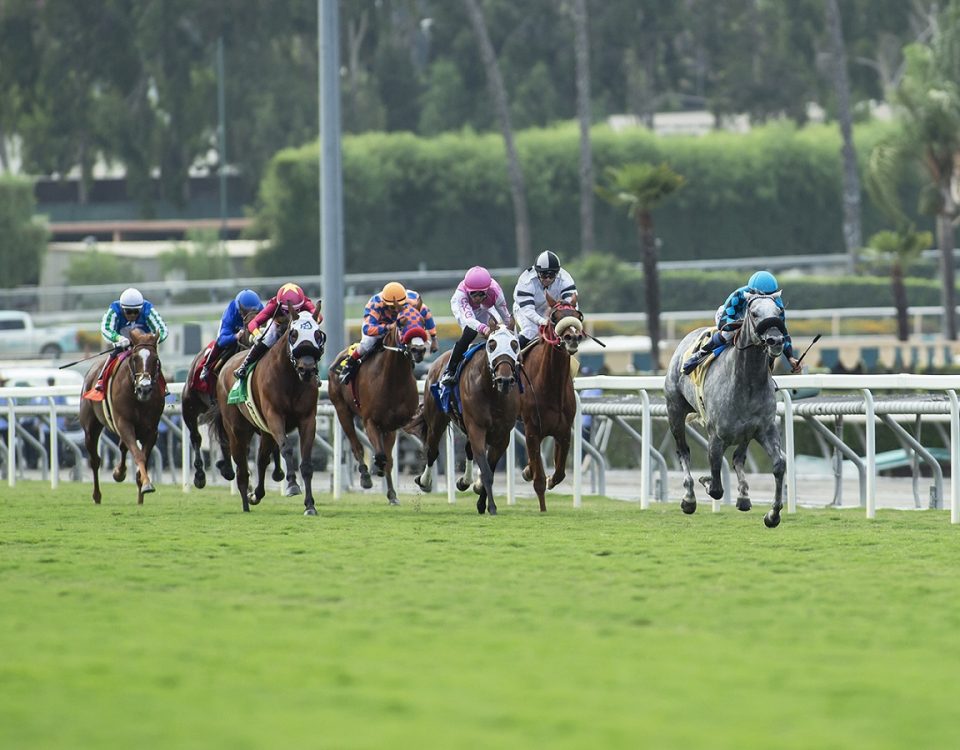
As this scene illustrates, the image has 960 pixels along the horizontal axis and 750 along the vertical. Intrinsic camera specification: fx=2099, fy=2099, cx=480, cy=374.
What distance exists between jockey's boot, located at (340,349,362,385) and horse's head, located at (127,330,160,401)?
122cm

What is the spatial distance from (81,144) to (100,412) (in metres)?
48.7

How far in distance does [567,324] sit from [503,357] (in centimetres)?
42

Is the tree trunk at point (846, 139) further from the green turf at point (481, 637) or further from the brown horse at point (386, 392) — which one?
the green turf at point (481, 637)

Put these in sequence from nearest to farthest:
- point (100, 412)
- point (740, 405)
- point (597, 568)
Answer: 1. point (597, 568)
2. point (740, 405)
3. point (100, 412)

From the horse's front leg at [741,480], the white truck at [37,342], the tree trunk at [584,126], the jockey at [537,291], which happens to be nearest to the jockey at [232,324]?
the jockey at [537,291]

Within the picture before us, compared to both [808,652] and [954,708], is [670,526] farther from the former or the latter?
[954,708]

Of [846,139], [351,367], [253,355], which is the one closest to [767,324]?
[253,355]

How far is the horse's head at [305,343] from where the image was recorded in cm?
1237

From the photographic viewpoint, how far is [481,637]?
254 inches

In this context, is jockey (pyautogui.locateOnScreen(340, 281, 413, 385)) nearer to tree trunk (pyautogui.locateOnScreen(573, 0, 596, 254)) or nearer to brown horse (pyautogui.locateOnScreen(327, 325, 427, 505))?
brown horse (pyautogui.locateOnScreen(327, 325, 427, 505))

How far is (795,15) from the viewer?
64.3m

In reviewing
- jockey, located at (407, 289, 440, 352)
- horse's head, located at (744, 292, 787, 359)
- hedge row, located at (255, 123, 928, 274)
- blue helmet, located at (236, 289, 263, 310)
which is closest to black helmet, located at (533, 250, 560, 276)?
jockey, located at (407, 289, 440, 352)

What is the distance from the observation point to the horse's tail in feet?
44.8

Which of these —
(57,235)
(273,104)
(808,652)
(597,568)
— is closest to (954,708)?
(808,652)
